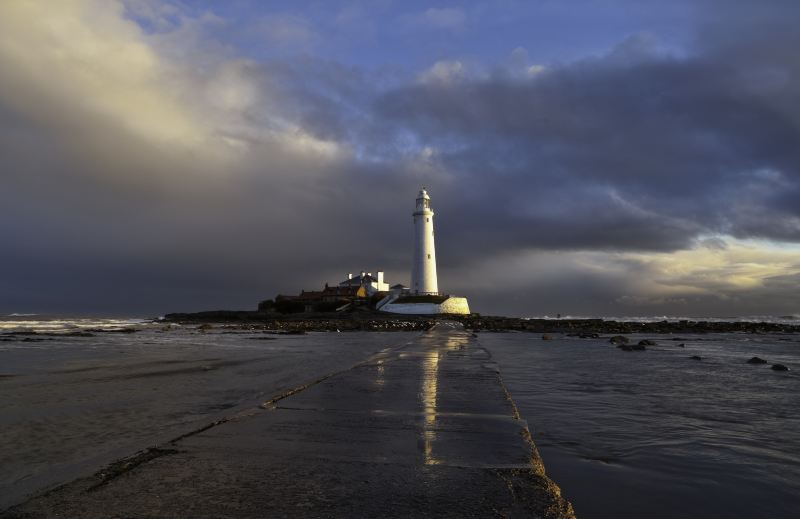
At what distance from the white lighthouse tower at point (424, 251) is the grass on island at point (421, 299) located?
1.65 metres

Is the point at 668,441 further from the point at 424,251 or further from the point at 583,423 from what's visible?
the point at 424,251

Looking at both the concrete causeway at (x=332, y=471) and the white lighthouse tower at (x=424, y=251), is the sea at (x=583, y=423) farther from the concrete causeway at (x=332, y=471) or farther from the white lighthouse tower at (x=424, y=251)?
the white lighthouse tower at (x=424, y=251)

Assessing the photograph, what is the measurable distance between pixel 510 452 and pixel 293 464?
166 cm

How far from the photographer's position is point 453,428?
480cm

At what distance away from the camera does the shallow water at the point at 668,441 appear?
4008 millimetres

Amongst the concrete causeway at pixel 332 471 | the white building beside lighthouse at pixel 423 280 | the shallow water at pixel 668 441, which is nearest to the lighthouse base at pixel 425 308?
the white building beside lighthouse at pixel 423 280

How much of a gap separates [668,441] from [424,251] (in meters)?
62.2

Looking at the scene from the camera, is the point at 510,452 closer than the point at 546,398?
Yes

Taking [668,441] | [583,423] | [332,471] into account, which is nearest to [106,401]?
[332,471]

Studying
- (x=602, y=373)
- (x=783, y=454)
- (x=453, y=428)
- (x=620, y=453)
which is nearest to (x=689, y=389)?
(x=602, y=373)

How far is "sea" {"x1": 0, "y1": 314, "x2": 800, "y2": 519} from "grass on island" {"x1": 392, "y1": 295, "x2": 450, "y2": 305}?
52.3 metres

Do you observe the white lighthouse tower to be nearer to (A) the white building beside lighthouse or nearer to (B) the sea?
(A) the white building beside lighthouse

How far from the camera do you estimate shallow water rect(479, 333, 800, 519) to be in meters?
4.01

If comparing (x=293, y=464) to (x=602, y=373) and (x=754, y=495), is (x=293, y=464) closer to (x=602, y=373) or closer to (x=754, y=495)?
(x=754, y=495)
